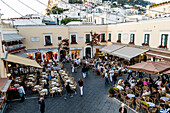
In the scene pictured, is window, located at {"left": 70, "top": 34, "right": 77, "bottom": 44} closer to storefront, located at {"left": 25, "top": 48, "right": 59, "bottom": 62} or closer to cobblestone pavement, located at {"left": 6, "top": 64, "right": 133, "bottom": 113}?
storefront, located at {"left": 25, "top": 48, "right": 59, "bottom": 62}

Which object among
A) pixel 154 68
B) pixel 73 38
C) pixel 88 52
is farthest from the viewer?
pixel 88 52

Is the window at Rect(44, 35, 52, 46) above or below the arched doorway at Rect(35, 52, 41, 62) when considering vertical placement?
above

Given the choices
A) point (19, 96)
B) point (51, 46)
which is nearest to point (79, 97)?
point (19, 96)

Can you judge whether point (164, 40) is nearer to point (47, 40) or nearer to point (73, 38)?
point (73, 38)

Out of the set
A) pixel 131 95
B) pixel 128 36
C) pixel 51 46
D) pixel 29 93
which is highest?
pixel 128 36

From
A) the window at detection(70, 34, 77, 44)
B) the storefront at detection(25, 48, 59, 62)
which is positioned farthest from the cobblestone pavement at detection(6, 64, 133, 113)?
the window at detection(70, 34, 77, 44)

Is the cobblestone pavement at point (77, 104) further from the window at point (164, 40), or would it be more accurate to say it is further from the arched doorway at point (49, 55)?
the arched doorway at point (49, 55)

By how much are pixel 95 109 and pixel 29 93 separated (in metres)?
6.59

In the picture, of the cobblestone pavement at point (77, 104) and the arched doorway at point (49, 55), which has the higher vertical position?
the arched doorway at point (49, 55)

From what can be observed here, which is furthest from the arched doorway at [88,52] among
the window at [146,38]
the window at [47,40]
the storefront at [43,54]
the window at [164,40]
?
the window at [164,40]

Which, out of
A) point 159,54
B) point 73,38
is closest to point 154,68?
point 159,54

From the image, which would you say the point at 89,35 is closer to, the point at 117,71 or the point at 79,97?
the point at 117,71

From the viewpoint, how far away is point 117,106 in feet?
32.5

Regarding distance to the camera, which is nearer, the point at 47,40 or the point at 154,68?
the point at 154,68
